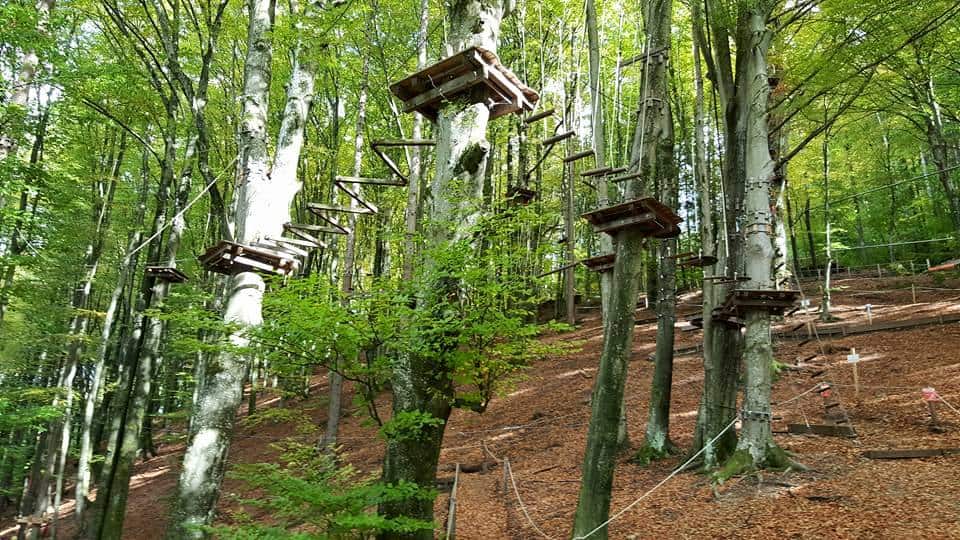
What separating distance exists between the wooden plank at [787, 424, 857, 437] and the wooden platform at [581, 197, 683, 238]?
554 cm

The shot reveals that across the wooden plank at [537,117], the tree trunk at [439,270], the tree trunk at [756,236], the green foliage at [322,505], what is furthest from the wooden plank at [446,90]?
the tree trunk at [756,236]

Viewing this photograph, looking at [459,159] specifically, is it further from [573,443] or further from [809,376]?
[809,376]

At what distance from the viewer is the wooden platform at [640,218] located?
449 cm

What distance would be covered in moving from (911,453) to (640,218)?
5.42 metres

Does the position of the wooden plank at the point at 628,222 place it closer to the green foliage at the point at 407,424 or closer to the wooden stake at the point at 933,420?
the green foliage at the point at 407,424

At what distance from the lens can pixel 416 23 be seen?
15.8 meters

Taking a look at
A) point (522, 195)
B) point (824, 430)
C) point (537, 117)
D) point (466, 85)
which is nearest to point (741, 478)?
point (824, 430)

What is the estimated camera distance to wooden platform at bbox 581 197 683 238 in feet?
14.7

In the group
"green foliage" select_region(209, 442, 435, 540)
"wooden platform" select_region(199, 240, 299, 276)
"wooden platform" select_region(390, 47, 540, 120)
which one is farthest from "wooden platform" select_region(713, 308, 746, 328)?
"wooden platform" select_region(199, 240, 299, 276)

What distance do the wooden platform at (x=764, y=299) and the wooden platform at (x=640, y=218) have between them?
223 cm

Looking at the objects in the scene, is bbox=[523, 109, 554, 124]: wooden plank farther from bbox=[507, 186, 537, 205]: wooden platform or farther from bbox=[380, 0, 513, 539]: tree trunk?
bbox=[507, 186, 537, 205]: wooden platform

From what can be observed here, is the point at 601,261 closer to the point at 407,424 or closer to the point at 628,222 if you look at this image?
the point at 628,222

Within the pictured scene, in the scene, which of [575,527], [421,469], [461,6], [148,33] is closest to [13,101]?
[148,33]

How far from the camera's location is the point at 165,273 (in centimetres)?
873
